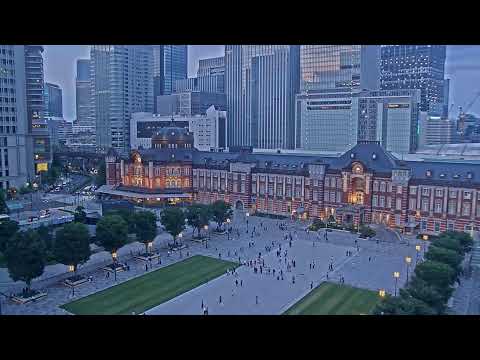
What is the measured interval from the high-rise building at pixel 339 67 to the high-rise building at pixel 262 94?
7.35 m

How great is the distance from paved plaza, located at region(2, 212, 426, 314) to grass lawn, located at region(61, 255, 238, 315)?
3.99 ft

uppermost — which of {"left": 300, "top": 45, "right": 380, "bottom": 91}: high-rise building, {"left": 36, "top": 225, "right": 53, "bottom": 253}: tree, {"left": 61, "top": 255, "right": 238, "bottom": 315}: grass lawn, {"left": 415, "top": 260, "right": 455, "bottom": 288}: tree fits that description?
{"left": 300, "top": 45, "right": 380, "bottom": 91}: high-rise building

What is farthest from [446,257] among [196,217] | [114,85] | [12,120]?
[114,85]

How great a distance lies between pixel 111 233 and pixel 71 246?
5.83 m

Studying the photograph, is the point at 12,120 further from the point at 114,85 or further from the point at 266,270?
the point at 266,270

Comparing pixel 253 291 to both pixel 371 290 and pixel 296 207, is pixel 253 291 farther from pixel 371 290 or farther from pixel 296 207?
pixel 296 207

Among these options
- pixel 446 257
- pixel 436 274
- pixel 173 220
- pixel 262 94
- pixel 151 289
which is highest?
pixel 262 94

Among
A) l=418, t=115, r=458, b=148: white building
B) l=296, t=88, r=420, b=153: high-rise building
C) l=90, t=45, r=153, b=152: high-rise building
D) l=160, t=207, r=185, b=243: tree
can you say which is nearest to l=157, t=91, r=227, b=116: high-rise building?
l=90, t=45, r=153, b=152: high-rise building

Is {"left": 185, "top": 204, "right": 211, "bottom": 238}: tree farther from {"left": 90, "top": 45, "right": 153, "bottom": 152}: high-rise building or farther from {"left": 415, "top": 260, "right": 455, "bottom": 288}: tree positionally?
{"left": 90, "top": 45, "right": 153, "bottom": 152}: high-rise building

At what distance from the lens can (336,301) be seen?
41.6 meters

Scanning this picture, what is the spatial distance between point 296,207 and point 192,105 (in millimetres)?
112632

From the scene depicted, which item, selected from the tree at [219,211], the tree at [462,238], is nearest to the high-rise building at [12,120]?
the tree at [219,211]

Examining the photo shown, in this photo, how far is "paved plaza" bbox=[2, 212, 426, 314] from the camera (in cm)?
4050

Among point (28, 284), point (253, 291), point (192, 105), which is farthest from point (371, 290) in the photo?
point (192, 105)
